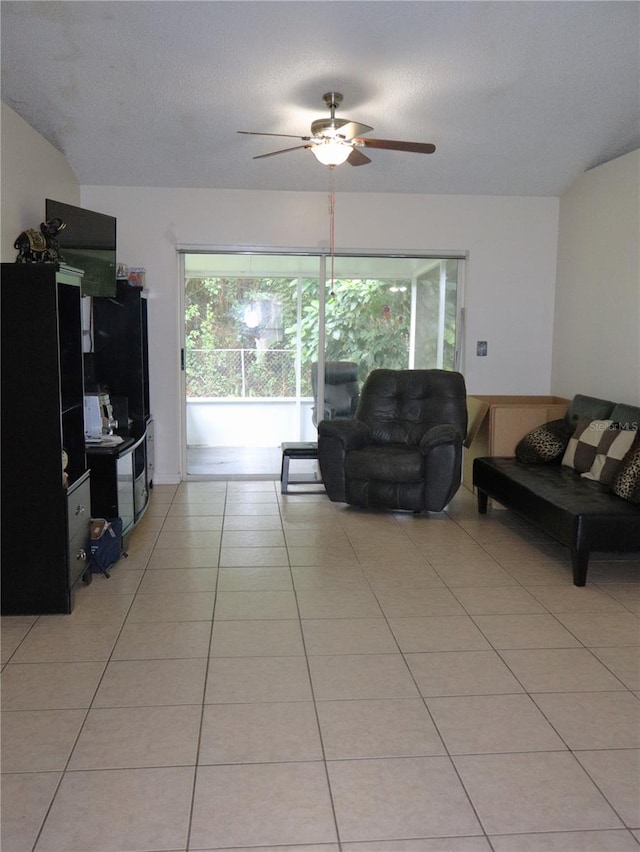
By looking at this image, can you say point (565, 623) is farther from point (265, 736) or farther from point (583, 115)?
point (583, 115)

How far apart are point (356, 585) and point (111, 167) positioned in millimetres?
3667

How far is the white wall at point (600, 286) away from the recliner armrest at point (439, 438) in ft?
4.00

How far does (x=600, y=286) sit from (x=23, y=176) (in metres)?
3.99

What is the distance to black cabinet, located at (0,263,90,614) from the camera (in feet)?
10.2

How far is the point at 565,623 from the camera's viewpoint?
127 inches

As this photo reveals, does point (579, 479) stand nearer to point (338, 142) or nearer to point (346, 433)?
point (346, 433)

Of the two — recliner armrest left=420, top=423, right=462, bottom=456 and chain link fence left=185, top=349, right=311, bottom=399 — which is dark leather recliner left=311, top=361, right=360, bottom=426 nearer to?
chain link fence left=185, top=349, right=311, bottom=399

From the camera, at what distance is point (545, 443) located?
490 centimetres

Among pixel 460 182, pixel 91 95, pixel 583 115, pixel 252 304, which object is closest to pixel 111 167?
pixel 91 95

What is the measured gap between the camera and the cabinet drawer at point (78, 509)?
330 centimetres

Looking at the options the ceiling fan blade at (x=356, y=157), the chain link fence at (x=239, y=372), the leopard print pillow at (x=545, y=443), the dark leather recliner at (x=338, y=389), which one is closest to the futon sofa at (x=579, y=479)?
the leopard print pillow at (x=545, y=443)

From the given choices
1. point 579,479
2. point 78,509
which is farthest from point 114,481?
point 579,479

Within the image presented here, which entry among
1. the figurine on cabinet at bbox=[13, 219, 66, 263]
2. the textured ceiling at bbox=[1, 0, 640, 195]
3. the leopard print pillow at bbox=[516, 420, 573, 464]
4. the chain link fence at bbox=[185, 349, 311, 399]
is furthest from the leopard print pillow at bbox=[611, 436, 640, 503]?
the figurine on cabinet at bbox=[13, 219, 66, 263]

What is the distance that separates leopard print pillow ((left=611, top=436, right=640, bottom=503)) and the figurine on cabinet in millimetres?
3242
